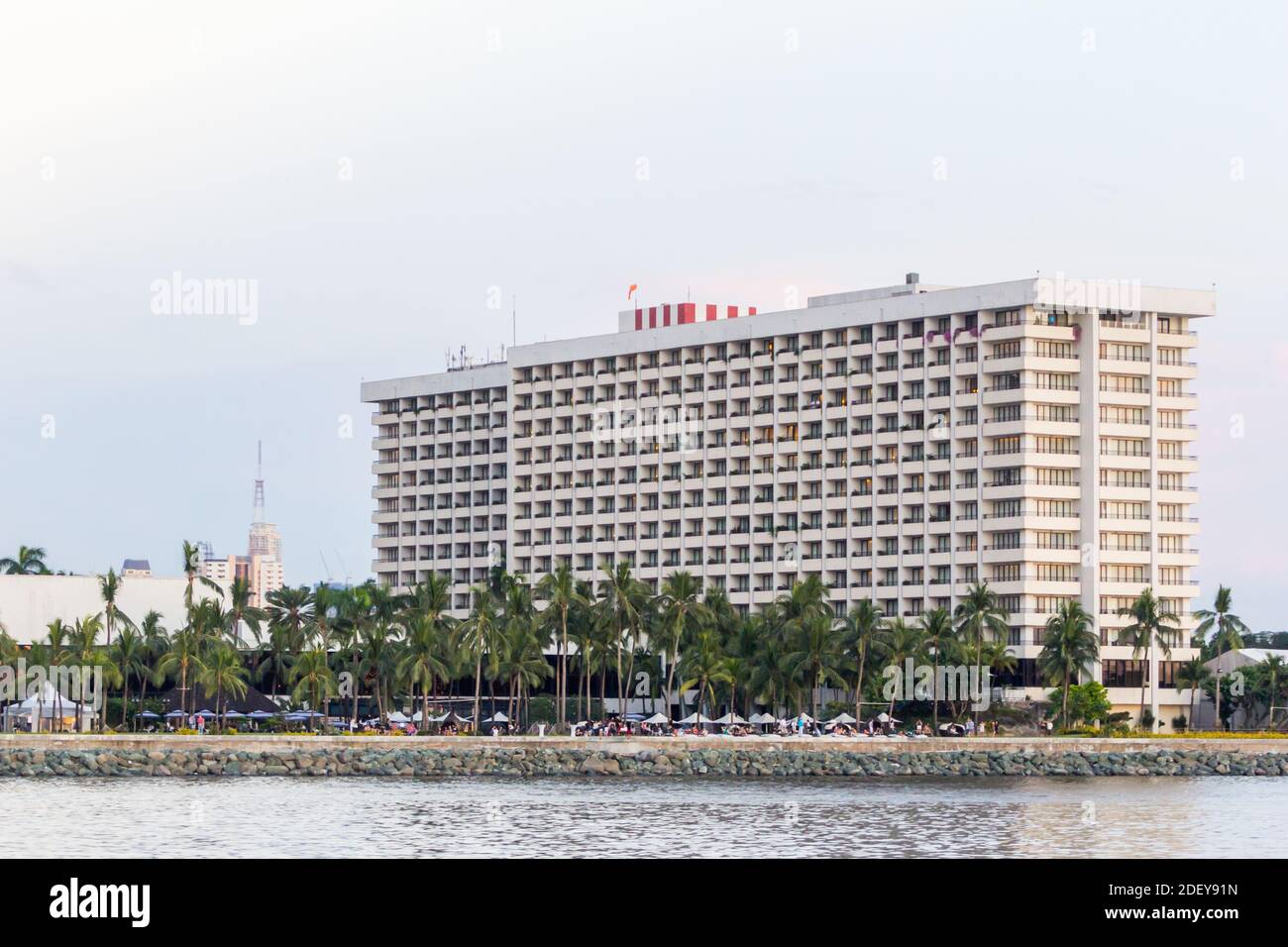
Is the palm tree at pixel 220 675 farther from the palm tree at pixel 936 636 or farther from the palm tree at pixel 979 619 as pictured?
the palm tree at pixel 979 619

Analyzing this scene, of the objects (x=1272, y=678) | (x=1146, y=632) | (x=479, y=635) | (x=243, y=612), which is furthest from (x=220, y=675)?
(x=1272, y=678)

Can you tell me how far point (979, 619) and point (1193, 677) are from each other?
2374 cm

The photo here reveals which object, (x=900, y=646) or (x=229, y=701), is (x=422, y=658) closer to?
(x=229, y=701)

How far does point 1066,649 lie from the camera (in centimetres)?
14600

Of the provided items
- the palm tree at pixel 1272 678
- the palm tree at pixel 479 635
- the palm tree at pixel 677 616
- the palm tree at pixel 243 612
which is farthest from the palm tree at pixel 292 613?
the palm tree at pixel 1272 678

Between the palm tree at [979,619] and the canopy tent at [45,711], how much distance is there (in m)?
60.0

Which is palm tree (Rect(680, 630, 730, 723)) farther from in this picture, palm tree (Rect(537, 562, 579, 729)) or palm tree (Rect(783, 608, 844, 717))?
palm tree (Rect(537, 562, 579, 729))

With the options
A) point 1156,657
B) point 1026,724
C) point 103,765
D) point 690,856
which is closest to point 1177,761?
point 1026,724

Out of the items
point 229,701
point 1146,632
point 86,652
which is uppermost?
point 1146,632

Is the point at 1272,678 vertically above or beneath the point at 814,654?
beneath

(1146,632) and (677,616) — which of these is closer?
(677,616)

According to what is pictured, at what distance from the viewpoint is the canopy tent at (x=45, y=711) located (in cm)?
12988
